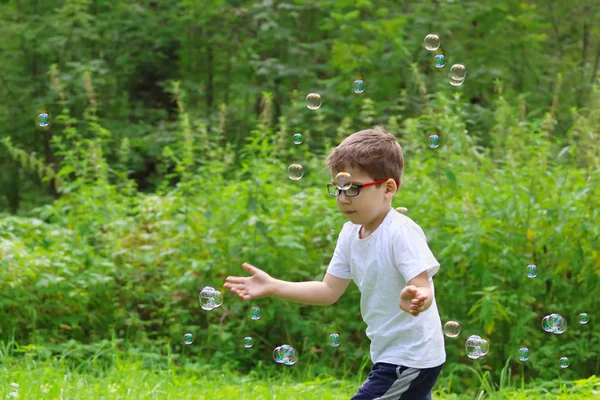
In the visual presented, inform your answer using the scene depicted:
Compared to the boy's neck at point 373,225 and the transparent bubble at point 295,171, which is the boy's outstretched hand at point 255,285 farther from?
the transparent bubble at point 295,171

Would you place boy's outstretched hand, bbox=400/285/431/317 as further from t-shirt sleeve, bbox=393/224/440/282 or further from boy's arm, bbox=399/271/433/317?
t-shirt sleeve, bbox=393/224/440/282

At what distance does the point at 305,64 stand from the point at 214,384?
19.4 ft

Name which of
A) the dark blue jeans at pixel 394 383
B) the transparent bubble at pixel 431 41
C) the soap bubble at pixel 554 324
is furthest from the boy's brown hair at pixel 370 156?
the transparent bubble at pixel 431 41

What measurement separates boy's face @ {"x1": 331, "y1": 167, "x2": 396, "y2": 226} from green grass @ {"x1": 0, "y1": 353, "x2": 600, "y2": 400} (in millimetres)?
1459

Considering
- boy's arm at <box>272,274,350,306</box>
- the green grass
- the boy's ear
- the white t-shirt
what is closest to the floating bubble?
the green grass

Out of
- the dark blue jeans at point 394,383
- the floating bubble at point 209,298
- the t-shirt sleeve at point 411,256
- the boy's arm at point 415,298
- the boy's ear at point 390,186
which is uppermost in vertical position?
the boy's ear at point 390,186

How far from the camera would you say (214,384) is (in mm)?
4305

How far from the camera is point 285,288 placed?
2.85 meters

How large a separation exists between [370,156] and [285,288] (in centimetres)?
56

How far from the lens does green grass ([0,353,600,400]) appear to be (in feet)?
12.2

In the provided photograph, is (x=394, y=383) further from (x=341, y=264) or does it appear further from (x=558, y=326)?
(x=558, y=326)

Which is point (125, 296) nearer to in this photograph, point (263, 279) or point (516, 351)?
point (516, 351)

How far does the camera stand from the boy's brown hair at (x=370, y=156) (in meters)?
2.71

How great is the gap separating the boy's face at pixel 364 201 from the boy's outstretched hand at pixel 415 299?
391 millimetres
